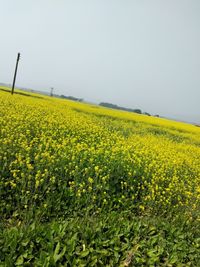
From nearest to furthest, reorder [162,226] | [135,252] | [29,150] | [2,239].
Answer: [2,239]
[135,252]
[162,226]
[29,150]

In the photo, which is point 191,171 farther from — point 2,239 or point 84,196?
point 2,239

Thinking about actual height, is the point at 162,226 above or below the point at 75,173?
below

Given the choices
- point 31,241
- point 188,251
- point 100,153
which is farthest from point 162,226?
point 100,153

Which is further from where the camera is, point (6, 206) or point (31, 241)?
point (6, 206)

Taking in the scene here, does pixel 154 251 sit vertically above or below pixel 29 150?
below

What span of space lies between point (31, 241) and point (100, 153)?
4456 mm

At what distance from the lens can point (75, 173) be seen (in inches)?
245

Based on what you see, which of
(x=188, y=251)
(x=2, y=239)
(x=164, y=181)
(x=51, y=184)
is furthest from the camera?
(x=164, y=181)

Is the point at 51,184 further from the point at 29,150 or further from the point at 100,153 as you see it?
the point at 100,153

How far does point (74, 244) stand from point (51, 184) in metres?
1.86

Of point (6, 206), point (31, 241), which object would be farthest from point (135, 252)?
point (6, 206)

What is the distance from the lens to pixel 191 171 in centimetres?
1011

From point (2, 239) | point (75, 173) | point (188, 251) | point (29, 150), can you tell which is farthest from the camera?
point (29, 150)

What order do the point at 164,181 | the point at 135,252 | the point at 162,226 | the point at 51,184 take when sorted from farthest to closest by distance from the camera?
the point at 164,181, the point at 51,184, the point at 162,226, the point at 135,252
